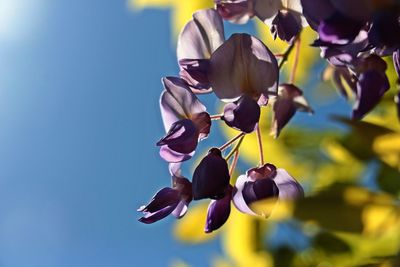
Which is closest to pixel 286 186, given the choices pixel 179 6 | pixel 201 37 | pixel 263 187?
pixel 263 187

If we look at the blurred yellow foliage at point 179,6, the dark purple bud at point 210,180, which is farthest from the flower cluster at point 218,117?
the blurred yellow foliage at point 179,6

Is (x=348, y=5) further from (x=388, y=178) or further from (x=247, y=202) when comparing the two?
(x=388, y=178)

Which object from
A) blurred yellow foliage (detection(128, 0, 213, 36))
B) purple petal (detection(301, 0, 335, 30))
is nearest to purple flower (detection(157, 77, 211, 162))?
purple petal (detection(301, 0, 335, 30))

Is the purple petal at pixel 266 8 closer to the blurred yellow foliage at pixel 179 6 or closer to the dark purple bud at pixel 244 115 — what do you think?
the dark purple bud at pixel 244 115

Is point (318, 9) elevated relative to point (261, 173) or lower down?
elevated

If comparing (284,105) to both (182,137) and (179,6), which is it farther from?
(179,6)

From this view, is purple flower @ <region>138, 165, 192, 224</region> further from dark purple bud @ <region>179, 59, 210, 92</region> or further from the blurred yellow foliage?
the blurred yellow foliage

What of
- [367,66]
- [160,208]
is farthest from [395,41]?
[160,208]
